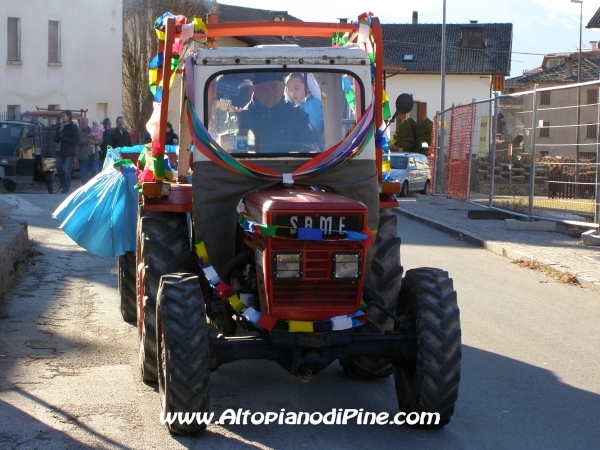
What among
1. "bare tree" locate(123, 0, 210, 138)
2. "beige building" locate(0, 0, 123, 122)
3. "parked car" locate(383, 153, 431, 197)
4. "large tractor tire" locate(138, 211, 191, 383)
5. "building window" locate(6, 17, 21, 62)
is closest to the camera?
"large tractor tire" locate(138, 211, 191, 383)

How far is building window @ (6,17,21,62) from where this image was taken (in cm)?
4222

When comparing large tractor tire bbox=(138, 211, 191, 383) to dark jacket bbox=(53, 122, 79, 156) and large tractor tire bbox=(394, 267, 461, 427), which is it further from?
dark jacket bbox=(53, 122, 79, 156)

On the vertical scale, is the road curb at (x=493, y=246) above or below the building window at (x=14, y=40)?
below

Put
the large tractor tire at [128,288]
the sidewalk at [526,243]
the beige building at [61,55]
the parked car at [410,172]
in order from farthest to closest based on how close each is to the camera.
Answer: the beige building at [61,55] → the parked car at [410,172] → the sidewalk at [526,243] → the large tractor tire at [128,288]

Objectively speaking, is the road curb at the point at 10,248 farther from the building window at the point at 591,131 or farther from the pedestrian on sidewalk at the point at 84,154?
the pedestrian on sidewalk at the point at 84,154

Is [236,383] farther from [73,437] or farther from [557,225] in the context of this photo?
[557,225]

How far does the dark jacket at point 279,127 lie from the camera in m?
6.73

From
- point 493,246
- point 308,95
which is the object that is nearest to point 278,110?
point 308,95

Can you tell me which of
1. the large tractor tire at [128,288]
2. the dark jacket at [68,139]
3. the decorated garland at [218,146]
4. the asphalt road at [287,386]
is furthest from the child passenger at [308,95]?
the dark jacket at [68,139]

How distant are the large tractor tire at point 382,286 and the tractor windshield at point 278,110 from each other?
730mm

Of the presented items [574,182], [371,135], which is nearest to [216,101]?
[371,135]

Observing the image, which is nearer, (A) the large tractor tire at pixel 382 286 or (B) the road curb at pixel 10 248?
(A) the large tractor tire at pixel 382 286

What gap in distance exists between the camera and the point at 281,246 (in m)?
5.57

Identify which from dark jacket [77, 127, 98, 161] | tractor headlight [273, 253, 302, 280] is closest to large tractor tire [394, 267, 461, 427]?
tractor headlight [273, 253, 302, 280]
